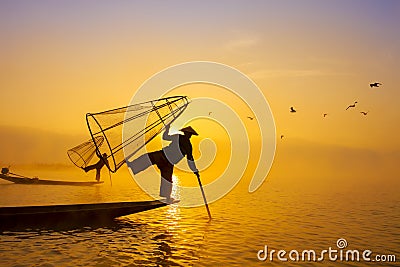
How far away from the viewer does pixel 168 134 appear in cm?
2073

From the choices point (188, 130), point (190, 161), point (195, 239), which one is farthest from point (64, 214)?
point (188, 130)

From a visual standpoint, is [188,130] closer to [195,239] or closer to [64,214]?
[195,239]

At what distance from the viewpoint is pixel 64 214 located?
Result: 58.9ft

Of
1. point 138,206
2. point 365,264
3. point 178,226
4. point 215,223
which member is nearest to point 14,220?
point 138,206

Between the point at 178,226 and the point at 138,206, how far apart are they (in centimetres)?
210

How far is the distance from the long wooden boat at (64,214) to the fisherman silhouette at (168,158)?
5.38ft

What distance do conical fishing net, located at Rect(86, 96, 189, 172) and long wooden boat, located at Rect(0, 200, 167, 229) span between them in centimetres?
282

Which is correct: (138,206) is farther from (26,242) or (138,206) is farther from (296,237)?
(296,237)
